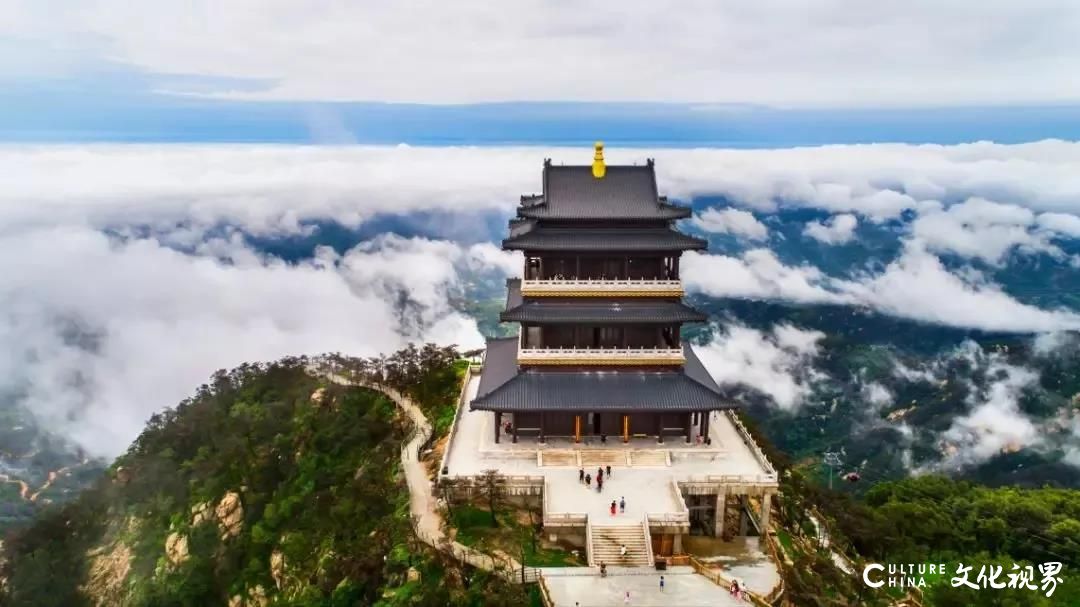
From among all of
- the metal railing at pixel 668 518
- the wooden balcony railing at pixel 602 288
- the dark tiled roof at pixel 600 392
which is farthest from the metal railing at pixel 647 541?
the wooden balcony railing at pixel 602 288

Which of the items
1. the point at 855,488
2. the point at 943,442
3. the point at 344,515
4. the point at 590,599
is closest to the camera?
the point at 590,599

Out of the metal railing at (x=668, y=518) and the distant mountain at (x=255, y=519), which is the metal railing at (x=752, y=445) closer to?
the metal railing at (x=668, y=518)

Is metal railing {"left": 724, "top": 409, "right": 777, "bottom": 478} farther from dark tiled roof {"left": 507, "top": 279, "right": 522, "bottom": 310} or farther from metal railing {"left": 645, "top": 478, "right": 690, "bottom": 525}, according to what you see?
dark tiled roof {"left": 507, "top": 279, "right": 522, "bottom": 310}

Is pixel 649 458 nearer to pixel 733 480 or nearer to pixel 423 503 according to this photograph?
pixel 733 480

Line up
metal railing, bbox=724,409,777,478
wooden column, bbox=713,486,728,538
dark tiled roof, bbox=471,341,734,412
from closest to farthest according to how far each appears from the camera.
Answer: wooden column, bbox=713,486,728,538 < metal railing, bbox=724,409,777,478 < dark tiled roof, bbox=471,341,734,412

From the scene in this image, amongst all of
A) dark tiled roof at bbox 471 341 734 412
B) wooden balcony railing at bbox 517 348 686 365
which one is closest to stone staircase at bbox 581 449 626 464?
dark tiled roof at bbox 471 341 734 412

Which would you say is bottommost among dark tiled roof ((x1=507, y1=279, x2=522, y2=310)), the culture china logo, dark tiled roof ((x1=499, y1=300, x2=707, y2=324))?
the culture china logo

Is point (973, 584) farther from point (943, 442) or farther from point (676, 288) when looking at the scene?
point (943, 442)

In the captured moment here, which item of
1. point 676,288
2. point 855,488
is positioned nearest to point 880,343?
point 855,488
